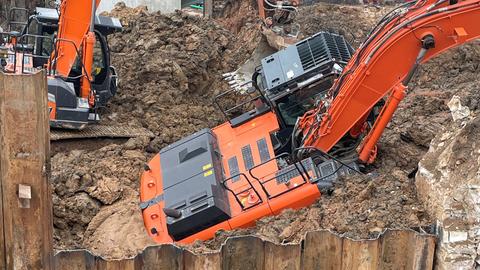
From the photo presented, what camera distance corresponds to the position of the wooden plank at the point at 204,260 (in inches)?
137

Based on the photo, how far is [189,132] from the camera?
9.99 metres

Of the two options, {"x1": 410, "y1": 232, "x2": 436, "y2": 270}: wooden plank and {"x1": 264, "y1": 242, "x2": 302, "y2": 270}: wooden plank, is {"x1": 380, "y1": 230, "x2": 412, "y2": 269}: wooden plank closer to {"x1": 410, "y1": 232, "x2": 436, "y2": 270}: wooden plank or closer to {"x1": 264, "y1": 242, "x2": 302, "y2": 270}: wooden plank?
{"x1": 410, "y1": 232, "x2": 436, "y2": 270}: wooden plank

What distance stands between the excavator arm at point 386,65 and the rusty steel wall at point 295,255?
8.66ft

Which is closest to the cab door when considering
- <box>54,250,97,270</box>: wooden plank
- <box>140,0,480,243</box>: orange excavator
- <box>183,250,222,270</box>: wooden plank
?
<box>140,0,480,243</box>: orange excavator

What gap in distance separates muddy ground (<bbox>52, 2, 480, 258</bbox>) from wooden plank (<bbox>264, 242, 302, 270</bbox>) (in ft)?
4.59

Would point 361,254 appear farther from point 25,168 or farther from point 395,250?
point 25,168

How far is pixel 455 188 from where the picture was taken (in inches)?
162

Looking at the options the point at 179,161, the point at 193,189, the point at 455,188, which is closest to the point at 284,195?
the point at 193,189

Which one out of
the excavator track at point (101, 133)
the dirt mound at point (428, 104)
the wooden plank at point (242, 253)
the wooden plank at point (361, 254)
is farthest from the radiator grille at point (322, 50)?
the wooden plank at point (242, 253)

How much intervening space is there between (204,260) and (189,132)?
6556 mm

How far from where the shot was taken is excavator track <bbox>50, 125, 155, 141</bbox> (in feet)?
29.9

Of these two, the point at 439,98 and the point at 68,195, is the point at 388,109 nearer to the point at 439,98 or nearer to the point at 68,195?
the point at 439,98

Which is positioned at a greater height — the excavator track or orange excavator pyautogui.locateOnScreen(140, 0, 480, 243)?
the excavator track

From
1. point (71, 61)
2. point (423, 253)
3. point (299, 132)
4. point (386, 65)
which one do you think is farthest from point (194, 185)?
point (71, 61)
